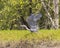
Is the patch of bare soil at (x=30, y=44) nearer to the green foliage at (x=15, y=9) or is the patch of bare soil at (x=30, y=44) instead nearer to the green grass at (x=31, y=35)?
the green grass at (x=31, y=35)

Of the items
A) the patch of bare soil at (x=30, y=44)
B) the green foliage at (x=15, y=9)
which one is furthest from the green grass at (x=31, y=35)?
the green foliage at (x=15, y=9)

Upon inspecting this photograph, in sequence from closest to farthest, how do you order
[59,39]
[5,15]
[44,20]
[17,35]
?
[59,39] → [17,35] → [5,15] → [44,20]

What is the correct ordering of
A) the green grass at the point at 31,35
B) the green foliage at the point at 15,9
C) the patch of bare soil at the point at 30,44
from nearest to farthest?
the patch of bare soil at the point at 30,44
the green grass at the point at 31,35
the green foliage at the point at 15,9

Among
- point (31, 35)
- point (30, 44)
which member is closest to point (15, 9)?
point (31, 35)

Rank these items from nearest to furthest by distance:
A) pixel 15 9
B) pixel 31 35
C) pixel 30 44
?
pixel 30 44, pixel 31 35, pixel 15 9

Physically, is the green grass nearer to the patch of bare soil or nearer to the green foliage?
the patch of bare soil

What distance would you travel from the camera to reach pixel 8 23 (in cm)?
1280

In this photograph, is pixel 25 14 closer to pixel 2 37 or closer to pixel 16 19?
pixel 16 19

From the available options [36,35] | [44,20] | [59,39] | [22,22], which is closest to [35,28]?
[36,35]

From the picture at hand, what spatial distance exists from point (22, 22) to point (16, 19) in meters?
0.44

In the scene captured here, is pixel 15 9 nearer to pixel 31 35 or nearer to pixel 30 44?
pixel 31 35

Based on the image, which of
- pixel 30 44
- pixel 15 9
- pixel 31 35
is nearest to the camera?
pixel 30 44

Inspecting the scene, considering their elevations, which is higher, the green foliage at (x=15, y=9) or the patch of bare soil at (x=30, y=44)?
the patch of bare soil at (x=30, y=44)

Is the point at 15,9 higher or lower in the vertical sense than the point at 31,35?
lower
